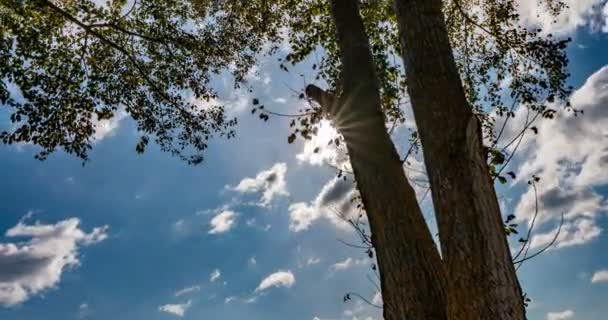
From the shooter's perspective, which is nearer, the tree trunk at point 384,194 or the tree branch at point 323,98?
the tree trunk at point 384,194

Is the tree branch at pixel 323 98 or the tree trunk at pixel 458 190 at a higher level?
the tree branch at pixel 323 98

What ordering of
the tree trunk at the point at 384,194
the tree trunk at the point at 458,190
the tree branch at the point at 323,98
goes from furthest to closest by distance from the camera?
the tree branch at the point at 323,98 → the tree trunk at the point at 384,194 → the tree trunk at the point at 458,190

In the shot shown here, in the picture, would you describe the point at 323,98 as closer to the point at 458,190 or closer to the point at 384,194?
the point at 384,194

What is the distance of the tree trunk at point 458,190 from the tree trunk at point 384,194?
0.60 meters

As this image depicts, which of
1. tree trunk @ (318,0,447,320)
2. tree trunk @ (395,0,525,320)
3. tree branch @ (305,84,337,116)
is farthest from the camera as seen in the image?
tree branch @ (305,84,337,116)

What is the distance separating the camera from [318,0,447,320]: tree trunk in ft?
12.9

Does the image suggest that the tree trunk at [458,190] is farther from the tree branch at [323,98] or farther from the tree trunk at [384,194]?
the tree branch at [323,98]

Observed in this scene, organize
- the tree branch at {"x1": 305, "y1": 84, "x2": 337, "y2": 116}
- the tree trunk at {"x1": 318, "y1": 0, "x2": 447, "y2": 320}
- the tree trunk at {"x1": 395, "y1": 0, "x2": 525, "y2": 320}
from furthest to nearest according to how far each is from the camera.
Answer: the tree branch at {"x1": 305, "y1": 84, "x2": 337, "y2": 116} < the tree trunk at {"x1": 318, "y1": 0, "x2": 447, "y2": 320} < the tree trunk at {"x1": 395, "y1": 0, "x2": 525, "y2": 320}

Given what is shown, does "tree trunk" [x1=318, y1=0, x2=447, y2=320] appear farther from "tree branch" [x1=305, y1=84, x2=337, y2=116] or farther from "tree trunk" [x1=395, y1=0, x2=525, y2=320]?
"tree trunk" [x1=395, y1=0, x2=525, y2=320]

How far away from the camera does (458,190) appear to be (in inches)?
131

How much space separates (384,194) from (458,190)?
113 cm

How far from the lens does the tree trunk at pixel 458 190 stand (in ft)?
10.3

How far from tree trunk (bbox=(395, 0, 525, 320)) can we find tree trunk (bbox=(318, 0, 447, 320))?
60cm

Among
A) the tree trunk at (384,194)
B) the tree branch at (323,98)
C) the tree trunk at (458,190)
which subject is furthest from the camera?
the tree branch at (323,98)
